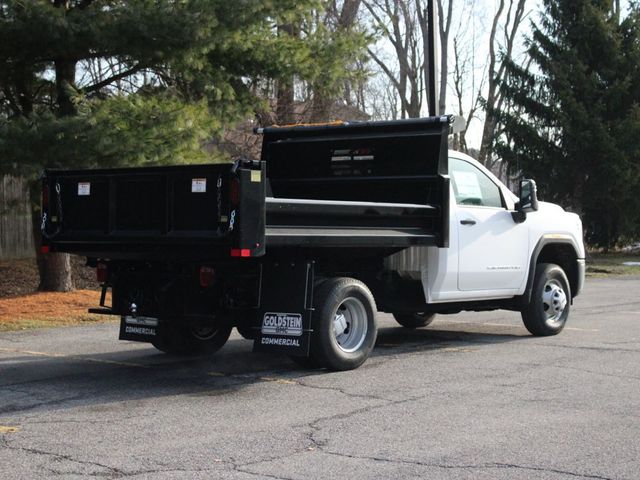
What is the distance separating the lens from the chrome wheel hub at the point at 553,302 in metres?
11.0

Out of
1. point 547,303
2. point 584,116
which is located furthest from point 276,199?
point 584,116

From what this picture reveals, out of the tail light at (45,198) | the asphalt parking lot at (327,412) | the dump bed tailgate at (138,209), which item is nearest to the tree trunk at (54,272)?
the asphalt parking lot at (327,412)

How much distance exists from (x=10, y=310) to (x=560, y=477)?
10274 millimetres

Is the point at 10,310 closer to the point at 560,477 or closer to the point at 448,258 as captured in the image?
the point at 448,258

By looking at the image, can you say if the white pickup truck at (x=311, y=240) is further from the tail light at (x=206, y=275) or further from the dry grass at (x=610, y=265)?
the dry grass at (x=610, y=265)

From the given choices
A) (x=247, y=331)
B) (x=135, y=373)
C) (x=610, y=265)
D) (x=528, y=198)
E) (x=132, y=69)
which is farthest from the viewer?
(x=610, y=265)

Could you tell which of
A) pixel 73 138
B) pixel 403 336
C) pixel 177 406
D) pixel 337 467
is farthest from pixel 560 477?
pixel 73 138

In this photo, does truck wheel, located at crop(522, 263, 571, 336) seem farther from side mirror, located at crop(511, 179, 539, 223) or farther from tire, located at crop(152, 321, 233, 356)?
tire, located at crop(152, 321, 233, 356)

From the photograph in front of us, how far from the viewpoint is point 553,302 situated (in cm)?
1109

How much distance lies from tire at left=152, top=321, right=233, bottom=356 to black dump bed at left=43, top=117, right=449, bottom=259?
1.29 metres

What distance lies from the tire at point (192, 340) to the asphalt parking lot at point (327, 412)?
0.13 meters

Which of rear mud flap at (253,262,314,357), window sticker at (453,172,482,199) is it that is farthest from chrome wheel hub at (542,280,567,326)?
rear mud flap at (253,262,314,357)

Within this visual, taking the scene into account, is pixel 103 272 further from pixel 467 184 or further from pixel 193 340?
pixel 467 184

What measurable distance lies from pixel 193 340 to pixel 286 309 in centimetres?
182
